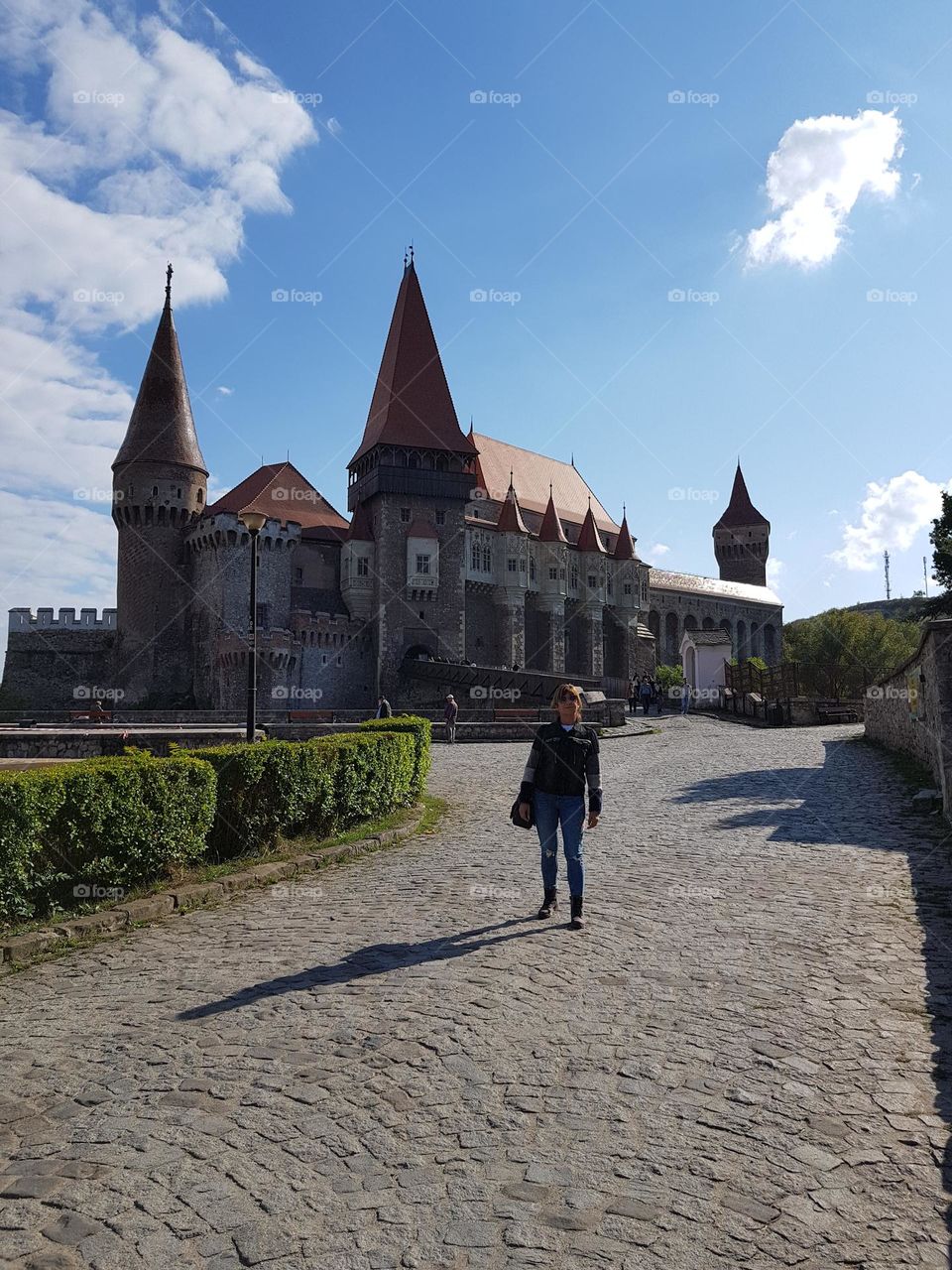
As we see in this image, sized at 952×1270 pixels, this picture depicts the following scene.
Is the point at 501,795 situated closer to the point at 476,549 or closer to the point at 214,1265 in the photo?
the point at 214,1265

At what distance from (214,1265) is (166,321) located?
4775cm

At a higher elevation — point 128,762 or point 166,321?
point 166,321

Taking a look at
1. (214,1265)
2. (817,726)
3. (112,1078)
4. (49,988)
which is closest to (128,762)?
(49,988)

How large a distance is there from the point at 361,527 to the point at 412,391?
8135mm

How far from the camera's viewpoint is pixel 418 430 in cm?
4838

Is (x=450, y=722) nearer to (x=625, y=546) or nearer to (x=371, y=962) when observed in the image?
(x=371, y=962)

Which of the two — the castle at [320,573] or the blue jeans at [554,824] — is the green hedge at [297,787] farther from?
the castle at [320,573]

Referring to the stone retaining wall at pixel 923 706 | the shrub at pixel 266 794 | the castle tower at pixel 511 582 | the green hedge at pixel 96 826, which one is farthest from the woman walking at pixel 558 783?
the castle tower at pixel 511 582

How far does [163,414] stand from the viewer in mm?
43719

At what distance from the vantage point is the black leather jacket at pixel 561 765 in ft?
21.3

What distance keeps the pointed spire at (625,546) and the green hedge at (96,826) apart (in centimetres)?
5573

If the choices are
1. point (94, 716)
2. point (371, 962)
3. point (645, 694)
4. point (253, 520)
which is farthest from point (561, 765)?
point (645, 694)

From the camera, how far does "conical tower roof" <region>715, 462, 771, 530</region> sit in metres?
94.1

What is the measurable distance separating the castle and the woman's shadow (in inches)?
1413
